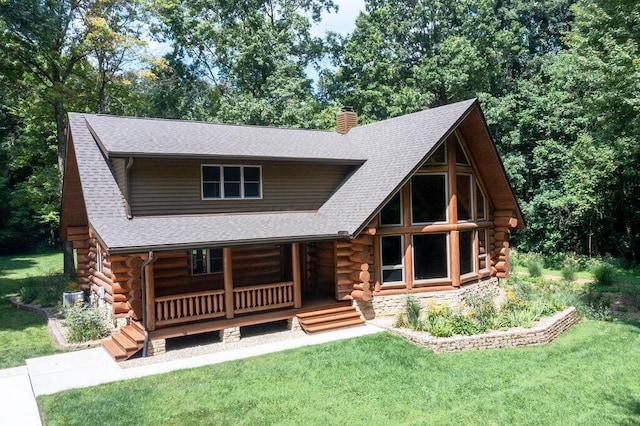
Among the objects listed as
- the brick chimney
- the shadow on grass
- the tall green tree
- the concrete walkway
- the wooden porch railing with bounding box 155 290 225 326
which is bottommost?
the concrete walkway

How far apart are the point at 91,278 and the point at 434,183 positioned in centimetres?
1257

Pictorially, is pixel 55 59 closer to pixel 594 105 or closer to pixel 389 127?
pixel 389 127

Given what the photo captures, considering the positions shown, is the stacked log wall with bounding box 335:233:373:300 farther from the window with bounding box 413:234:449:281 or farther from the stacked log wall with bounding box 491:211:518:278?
the stacked log wall with bounding box 491:211:518:278

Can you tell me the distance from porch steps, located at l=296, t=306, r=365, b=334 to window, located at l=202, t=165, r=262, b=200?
4228mm

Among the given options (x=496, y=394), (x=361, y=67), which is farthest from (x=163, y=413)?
(x=361, y=67)

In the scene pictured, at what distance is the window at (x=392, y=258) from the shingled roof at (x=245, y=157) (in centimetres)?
158

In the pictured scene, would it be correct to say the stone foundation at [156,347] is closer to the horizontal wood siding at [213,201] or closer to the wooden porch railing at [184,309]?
the wooden porch railing at [184,309]

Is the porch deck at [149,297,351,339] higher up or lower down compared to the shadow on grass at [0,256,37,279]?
higher up

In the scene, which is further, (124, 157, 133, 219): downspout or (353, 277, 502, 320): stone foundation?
(353, 277, 502, 320): stone foundation

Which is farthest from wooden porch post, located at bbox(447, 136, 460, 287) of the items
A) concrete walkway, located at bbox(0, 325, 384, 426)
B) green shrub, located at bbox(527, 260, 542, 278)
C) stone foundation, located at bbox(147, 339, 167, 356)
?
stone foundation, located at bbox(147, 339, 167, 356)

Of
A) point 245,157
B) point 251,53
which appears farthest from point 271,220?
point 251,53

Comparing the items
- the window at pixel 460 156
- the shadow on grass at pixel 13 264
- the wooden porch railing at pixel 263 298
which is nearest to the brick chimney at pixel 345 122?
the window at pixel 460 156

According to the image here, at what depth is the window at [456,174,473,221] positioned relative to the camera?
15789mm

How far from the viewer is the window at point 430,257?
1489 centimetres
